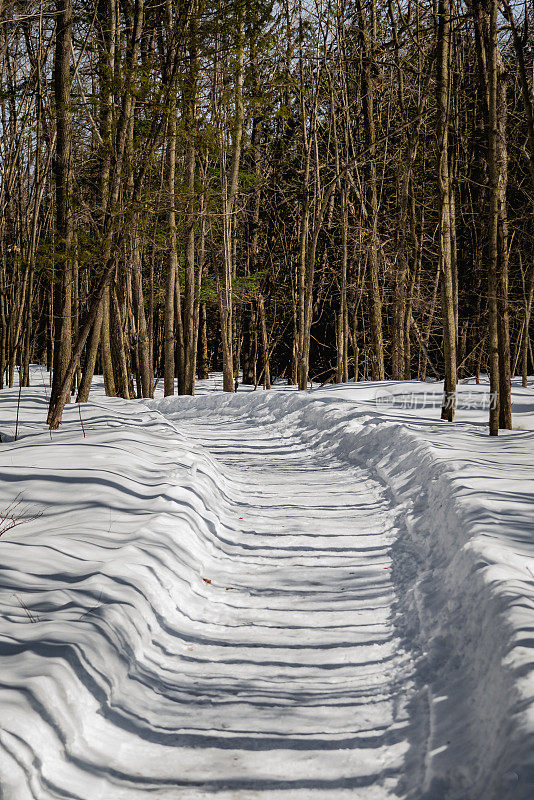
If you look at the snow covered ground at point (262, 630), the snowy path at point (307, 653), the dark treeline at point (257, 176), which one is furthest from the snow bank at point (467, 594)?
the dark treeline at point (257, 176)

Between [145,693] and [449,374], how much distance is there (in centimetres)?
929

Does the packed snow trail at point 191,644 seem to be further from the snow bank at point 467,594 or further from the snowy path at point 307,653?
the snow bank at point 467,594

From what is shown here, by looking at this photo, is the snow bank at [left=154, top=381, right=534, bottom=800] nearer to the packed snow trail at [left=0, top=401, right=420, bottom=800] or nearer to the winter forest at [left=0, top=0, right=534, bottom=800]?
the winter forest at [left=0, top=0, right=534, bottom=800]

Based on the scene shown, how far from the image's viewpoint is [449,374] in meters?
11.7

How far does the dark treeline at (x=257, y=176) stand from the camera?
33.8ft

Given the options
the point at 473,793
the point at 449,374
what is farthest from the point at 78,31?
the point at 473,793

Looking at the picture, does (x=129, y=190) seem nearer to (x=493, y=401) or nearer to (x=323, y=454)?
(x=323, y=454)

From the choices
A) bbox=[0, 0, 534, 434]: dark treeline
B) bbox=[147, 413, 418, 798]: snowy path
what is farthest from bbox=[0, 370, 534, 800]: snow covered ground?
Answer: bbox=[0, 0, 534, 434]: dark treeline

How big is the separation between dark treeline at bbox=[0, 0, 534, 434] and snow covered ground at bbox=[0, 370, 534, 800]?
4362 millimetres

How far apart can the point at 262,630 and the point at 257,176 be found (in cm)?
2250

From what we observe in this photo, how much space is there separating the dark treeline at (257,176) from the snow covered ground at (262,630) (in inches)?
172

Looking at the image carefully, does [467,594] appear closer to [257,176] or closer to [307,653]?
[307,653]

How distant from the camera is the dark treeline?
10.3 metres

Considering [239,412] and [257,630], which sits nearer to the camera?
[257,630]
